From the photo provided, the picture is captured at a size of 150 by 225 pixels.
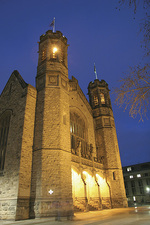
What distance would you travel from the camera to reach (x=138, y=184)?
49.3 m

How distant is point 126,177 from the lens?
53000 millimetres

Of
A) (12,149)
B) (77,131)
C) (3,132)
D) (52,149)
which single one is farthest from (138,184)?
(12,149)

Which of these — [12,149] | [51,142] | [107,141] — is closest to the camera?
[51,142]

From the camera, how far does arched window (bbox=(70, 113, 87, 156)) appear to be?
69.0 feet

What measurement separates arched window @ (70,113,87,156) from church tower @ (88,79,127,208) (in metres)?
2.82

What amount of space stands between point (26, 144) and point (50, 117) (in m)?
3.26

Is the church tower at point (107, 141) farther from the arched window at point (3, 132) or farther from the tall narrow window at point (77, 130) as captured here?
the arched window at point (3, 132)

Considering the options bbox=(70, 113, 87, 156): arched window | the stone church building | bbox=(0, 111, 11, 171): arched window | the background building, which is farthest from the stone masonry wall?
the background building

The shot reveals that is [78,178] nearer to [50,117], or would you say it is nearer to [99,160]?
[99,160]

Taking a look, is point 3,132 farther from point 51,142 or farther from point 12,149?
point 51,142

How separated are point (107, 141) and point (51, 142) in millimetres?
11311

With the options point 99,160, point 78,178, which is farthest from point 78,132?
point 78,178

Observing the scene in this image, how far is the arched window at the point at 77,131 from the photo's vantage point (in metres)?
21.0

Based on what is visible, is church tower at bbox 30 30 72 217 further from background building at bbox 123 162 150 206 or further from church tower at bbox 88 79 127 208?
background building at bbox 123 162 150 206
